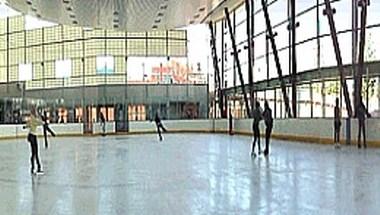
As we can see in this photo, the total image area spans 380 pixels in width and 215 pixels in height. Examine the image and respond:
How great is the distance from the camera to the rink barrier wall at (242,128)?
21062 millimetres

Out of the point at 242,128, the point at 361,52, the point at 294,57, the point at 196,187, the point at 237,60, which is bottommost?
the point at 196,187

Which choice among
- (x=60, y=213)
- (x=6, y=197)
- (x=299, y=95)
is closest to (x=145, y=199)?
(x=60, y=213)

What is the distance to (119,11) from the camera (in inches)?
1250

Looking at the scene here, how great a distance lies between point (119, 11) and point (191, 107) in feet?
44.4

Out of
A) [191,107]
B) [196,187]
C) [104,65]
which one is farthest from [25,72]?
[196,187]

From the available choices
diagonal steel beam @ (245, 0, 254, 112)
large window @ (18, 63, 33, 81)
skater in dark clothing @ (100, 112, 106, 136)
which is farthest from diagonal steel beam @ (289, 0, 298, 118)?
large window @ (18, 63, 33, 81)

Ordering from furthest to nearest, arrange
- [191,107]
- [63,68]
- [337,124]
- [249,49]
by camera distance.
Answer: [63,68]
[191,107]
[249,49]
[337,124]

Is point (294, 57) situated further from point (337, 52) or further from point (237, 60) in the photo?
point (237, 60)

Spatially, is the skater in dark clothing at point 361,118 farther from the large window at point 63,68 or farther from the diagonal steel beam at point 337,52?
the large window at point 63,68

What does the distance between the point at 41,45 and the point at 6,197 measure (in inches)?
1568

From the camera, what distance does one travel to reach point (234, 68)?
38.8 metres

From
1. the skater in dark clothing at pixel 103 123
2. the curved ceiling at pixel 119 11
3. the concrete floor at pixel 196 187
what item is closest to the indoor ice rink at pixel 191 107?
the concrete floor at pixel 196 187

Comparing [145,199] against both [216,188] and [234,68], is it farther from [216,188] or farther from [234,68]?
[234,68]

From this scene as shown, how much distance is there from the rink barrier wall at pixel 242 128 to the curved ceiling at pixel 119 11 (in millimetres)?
6872
